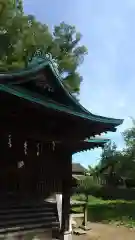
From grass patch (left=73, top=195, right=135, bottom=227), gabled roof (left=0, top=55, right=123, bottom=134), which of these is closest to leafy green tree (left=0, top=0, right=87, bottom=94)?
grass patch (left=73, top=195, right=135, bottom=227)

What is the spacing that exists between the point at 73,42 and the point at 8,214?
920 inches

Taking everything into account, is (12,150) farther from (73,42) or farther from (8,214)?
(73,42)

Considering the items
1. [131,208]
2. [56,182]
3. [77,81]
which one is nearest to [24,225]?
[56,182]

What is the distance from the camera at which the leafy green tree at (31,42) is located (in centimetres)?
2377

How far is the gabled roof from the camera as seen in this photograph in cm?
808

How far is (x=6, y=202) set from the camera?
8016mm

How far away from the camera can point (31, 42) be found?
24.7 metres

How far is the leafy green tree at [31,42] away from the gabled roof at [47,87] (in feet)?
40.4

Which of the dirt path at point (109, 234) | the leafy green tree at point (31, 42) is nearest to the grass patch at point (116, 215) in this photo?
the dirt path at point (109, 234)

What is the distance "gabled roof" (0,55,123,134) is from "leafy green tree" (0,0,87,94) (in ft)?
40.4

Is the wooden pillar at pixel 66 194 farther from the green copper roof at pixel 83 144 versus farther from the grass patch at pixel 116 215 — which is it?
the grass patch at pixel 116 215

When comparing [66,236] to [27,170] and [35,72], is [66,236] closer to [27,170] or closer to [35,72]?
[27,170]

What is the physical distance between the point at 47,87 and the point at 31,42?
1631 centimetres

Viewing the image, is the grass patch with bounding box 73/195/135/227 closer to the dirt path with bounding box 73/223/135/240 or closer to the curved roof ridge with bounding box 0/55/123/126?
the dirt path with bounding box 73/223/135/240
